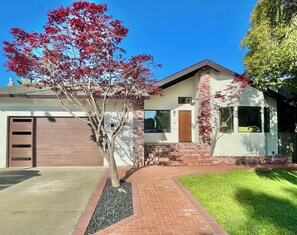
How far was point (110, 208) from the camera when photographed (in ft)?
17.5

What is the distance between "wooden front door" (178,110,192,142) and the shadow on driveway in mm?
8357

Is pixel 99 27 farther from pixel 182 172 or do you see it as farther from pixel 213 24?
pixel 213 24

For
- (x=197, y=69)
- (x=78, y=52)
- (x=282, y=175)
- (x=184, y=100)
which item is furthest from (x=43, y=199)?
(x=184, y=100)

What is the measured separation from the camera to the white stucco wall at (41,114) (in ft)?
36.1

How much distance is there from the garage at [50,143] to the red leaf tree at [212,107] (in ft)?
18.9

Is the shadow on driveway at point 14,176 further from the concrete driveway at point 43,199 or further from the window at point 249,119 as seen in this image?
the window at point 249,119

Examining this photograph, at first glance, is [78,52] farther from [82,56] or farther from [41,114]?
[41,114]

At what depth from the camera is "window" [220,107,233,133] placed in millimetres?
12492

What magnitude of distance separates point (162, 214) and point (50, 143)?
823 centimetres

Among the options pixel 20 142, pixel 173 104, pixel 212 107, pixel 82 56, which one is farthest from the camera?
pixel 173 104

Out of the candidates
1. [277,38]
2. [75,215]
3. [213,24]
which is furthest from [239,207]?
[213,24]

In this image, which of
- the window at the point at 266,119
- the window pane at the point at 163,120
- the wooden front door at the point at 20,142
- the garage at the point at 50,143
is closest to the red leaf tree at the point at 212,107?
the window at the point at 266,119

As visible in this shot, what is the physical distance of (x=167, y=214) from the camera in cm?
495

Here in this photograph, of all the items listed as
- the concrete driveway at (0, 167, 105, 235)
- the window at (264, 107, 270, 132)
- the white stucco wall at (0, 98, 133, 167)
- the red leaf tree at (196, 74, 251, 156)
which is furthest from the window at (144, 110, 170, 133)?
the window at (264, 107, 270, 132)
